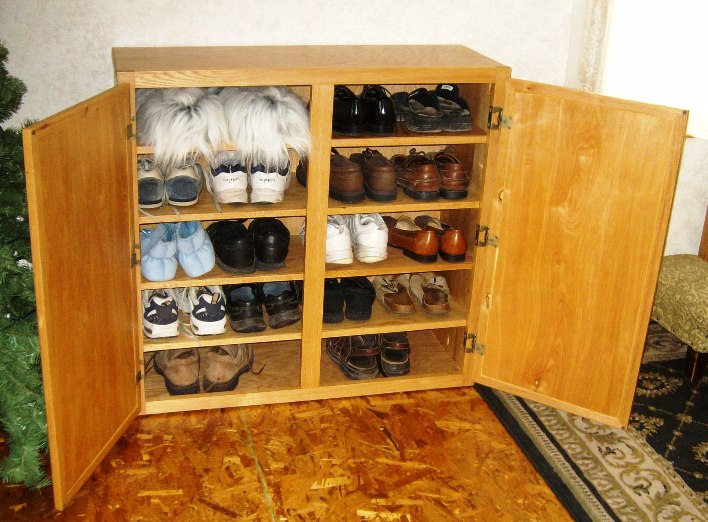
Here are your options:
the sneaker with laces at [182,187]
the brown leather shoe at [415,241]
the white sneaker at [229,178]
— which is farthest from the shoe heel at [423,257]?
the sneaker with laces at [182,187]

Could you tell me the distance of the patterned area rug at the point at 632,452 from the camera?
271 centimetres

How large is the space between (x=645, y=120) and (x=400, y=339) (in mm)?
1227

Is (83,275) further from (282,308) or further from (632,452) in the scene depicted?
(632,452)

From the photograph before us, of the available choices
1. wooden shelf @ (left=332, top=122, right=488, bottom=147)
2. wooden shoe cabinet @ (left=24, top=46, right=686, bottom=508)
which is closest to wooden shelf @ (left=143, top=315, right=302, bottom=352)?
wooden shoe cabinet @ (left=24, top=46, right=686, bottom=508)

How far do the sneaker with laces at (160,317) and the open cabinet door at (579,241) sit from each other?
117cm

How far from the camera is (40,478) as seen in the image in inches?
104

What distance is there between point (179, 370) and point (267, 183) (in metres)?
0.77

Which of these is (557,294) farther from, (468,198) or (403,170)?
(403,170)

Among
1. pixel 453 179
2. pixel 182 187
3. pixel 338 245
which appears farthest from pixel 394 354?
pixel 182 187

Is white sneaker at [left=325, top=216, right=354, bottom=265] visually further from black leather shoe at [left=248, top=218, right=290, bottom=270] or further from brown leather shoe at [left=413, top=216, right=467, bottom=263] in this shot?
brown leather shoe at [left=413, top=216, right=467, bottom=263]

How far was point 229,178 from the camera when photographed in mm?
2850

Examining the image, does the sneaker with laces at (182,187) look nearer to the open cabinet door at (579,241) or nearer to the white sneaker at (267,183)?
the white sneaker at (267,183)

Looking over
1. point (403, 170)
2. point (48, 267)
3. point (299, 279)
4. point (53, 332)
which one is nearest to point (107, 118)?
point (48, 267)

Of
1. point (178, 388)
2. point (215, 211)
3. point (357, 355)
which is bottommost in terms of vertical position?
point (178, 388)
